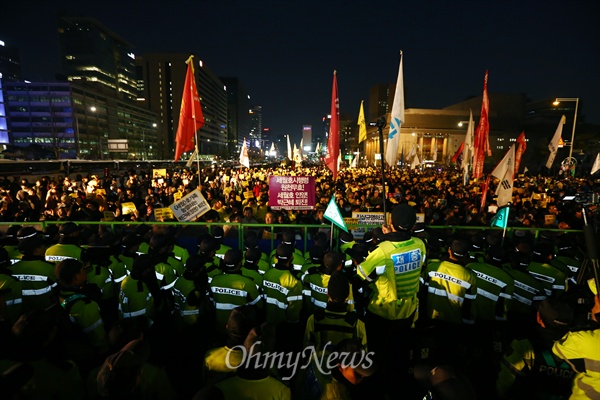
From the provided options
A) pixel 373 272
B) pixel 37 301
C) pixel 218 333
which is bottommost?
pixel 218 333

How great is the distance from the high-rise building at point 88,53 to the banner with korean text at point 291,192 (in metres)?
146

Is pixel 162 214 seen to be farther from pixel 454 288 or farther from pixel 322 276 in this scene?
pixel 454 288

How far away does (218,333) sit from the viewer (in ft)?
14.6

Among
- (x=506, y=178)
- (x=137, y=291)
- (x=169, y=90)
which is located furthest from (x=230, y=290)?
(x=169, y=90)

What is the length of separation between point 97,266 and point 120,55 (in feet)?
594

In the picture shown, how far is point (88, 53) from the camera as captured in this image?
438 ft

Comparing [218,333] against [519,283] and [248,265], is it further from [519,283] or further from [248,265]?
[519,283]

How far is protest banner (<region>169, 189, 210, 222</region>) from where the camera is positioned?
304 inches

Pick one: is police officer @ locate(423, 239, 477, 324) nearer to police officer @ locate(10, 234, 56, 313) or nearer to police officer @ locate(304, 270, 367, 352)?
police officer @ locate(304, 270, 367, 352)

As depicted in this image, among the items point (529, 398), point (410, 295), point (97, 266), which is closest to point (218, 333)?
point (97, 266)

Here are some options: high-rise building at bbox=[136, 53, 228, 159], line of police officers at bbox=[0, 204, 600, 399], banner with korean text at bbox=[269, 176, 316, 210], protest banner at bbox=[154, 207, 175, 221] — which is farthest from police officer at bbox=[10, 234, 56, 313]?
high-rise building at bbox=[136, 53, 228, 159]

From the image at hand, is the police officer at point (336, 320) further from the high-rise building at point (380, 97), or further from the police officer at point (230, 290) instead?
the high-rise building at point (380, 97)

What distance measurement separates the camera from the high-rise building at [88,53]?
133000 millimetres

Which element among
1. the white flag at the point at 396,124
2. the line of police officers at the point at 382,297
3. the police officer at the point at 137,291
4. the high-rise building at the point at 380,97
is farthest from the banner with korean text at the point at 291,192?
the high-rise building at the point at 380,97
